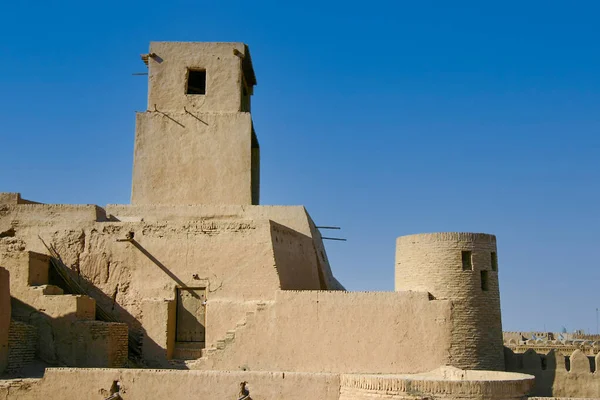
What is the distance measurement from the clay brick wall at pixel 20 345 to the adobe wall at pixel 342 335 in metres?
3.33

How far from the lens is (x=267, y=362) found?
621 inches

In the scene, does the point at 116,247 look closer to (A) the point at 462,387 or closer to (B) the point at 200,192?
(B) the point at 200,192

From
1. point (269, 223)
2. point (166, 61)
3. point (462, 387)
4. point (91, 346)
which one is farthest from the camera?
point (166, 61)

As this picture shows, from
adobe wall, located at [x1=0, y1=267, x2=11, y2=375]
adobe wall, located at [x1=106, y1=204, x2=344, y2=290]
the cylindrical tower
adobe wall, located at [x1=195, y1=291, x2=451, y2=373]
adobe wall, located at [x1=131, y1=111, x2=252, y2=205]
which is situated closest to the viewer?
adobe wall, located at [x1=0, y1=267, x2=11, y2=375]

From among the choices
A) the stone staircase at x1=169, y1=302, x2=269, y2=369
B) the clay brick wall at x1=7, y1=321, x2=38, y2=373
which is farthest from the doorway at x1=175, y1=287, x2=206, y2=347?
the clay brick wall at x1=7, y1=321, x2=38, y2=373

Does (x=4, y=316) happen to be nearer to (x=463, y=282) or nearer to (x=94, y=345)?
(x=94, y=345)

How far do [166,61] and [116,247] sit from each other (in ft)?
19.0

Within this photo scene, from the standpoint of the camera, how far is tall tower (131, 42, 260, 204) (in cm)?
2005

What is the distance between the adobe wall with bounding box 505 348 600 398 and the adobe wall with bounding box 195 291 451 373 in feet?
9.61

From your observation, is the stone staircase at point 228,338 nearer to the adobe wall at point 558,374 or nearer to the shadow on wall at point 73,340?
the shadow on wall at point 73,340

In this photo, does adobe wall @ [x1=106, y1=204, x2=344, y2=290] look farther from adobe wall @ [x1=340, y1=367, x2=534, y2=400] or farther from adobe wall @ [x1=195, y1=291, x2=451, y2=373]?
adobe wall @ [x1=340, y1=367, x2=534, y2=400]

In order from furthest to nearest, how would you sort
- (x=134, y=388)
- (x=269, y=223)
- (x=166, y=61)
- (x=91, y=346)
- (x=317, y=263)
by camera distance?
(x=166, y=61) → (x=317, y=263) → (x=269, y=223) → (x=91, y=346) → (x=134, y=388)

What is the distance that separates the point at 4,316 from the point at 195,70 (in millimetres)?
9048

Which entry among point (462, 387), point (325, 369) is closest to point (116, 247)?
point (325, 369)
